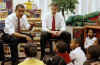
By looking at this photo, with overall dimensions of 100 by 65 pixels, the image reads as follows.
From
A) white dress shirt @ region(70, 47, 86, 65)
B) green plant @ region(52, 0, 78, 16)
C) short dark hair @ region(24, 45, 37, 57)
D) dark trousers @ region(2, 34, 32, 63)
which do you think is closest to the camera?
short dark hair @ region(24, 45, 37, 57)

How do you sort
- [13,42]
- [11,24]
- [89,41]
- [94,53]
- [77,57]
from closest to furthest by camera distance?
[94,53], [77,57], [13,42], [11,24], [89,41]

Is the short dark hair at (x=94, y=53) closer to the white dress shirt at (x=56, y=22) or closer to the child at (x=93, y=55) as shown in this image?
the child at (x=93, y=55)

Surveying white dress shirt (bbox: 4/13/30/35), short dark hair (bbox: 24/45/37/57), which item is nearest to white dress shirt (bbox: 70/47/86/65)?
short dark hair (bbox: 24/45/37/57)

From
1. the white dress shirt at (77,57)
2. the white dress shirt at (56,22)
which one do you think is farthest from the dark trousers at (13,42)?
the white dress shirt at (77,57)

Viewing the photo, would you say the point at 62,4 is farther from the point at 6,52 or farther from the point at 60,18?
the point at 6,52

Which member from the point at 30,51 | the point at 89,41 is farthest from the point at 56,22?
the point at 30,51

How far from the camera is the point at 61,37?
11.1 ft

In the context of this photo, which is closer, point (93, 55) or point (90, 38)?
point (93, 55)

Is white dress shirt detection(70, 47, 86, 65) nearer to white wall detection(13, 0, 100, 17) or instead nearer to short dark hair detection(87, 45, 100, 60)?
short dark hair detection(87, 45, 100, 60)

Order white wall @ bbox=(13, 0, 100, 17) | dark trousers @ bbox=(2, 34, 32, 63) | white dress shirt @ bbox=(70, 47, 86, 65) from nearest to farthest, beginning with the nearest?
white dress shirt @ bbox=(70, 47, 86, 65) → dark trousers @ bbox=(2, 34, 32, 63) → white wall @ bbox=(13, 0, 100, 17)

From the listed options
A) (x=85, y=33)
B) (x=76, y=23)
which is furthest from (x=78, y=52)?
(x=76, y=23)

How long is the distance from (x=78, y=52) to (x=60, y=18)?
1159 millimetres

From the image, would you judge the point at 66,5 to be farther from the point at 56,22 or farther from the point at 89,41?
the point at 89,41

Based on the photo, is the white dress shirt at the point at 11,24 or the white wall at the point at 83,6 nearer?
the white dress shirt at the point at 11,24
